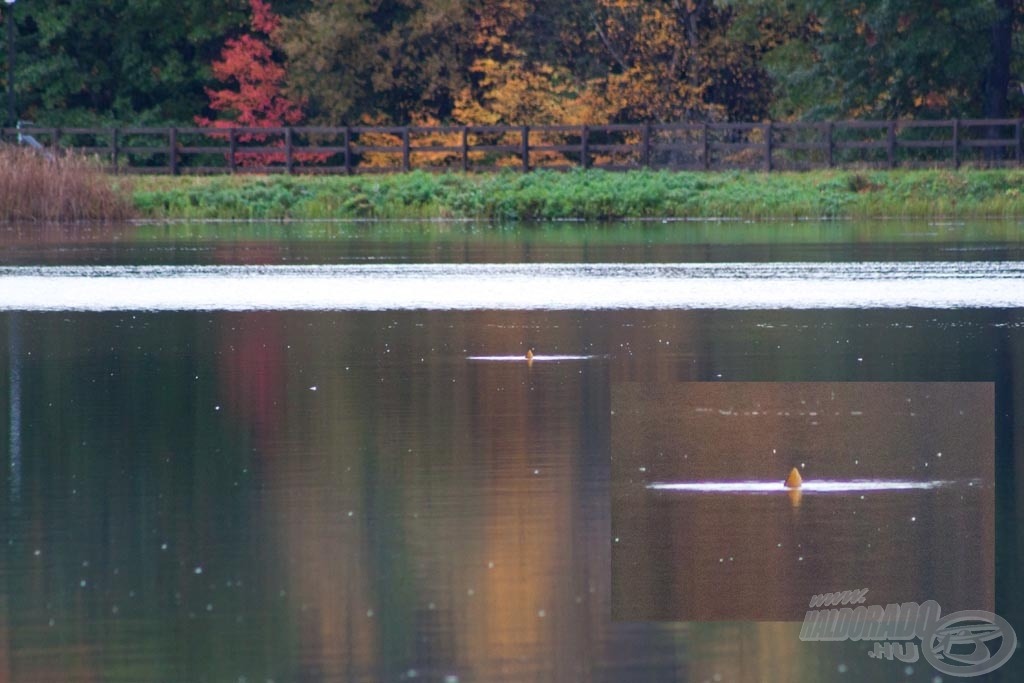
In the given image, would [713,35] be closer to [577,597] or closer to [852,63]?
[852,63]

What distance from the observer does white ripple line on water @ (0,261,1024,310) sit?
22156mm

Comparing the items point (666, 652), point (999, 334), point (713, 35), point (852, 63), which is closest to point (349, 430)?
point (666, 652)

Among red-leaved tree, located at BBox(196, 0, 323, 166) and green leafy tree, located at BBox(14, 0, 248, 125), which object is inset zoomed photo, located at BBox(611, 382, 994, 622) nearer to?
red-leaved tree, located at BBox(196, 0, 323, 166)

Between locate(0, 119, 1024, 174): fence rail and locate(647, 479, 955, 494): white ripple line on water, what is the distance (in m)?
37.1

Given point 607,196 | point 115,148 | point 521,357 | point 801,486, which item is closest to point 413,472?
point 801,486

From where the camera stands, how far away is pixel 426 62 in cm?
6228

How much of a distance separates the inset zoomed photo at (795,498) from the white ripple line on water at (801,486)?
0.05 ft

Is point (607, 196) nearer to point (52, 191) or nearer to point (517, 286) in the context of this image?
point (52, 191)

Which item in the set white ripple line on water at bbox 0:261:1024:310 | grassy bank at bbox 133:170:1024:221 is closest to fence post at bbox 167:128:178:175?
grassy bank at bbox 133:170:1024:221

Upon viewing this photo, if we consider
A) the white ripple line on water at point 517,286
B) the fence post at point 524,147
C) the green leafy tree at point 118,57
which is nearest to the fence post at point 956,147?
the fence post at point 524,147

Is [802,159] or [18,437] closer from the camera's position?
[18,437]

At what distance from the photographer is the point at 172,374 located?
15695 millimetres

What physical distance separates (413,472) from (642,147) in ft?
134

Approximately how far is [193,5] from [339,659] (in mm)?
59207
